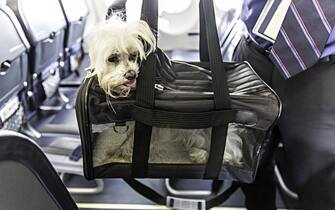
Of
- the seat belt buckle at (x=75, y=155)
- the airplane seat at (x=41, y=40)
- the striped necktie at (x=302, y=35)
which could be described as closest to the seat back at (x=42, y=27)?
the airplane seat at (x=41, y=40)

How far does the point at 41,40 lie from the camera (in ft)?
5.36

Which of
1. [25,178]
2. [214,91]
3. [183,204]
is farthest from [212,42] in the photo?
[183,204]

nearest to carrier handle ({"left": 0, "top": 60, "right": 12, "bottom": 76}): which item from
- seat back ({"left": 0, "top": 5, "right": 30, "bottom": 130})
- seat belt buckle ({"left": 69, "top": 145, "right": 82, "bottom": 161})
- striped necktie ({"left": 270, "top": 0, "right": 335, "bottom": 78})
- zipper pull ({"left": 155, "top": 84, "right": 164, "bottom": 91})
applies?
seat back ({"left": 0, "top": 5, "right": 30, "bottom": 130})

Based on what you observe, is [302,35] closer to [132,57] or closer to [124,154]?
[132,57]

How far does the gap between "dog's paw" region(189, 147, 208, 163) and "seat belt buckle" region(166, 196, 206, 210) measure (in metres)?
0.29

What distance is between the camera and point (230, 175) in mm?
984

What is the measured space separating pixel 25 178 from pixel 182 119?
1.23 feet

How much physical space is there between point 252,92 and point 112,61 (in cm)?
39

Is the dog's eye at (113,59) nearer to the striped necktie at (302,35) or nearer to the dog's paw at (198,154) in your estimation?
the dog's paw at (198,154)

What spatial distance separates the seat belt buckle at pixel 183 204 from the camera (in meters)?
1.19

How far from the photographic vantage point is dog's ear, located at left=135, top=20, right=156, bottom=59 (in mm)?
878

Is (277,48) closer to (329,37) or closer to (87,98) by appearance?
(329,37)

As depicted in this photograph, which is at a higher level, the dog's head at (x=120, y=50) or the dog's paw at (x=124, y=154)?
the dog's head at (x=120, y=50)

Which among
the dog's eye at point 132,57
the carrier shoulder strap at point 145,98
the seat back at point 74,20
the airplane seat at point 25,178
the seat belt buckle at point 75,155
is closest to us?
the airplane seat at point 25,178
